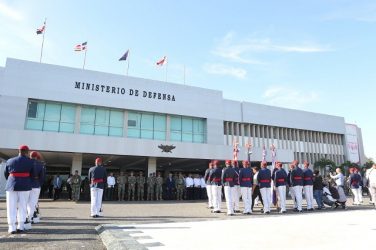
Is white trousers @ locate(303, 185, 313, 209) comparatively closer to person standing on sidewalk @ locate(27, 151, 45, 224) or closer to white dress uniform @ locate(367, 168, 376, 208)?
white dress uniform @ locate(367, 168, 376, 208)

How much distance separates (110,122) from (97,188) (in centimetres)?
1582

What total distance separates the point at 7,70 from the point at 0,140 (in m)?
6.01

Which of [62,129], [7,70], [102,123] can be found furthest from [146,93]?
[7,70]

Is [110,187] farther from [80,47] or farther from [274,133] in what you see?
[274,133]

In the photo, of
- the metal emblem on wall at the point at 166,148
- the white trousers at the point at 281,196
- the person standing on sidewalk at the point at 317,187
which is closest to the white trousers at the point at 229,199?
the white trousers at the point at 281,196

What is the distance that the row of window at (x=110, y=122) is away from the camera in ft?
78.5

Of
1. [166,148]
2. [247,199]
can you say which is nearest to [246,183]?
[247,199]

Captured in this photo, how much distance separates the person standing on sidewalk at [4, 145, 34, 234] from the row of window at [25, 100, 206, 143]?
17383mm

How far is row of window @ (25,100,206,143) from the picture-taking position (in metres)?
23.9

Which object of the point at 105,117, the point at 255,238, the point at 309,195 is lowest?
the point at 255,238

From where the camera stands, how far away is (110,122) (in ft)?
85.3

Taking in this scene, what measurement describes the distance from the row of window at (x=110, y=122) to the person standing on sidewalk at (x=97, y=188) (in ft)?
48.7

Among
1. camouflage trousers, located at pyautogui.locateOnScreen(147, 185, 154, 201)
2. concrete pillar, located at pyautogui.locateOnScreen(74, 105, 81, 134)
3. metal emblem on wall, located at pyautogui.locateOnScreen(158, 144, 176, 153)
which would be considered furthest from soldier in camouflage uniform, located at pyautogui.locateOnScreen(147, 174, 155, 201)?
concrete pillar, located at pyautogui.locateOnScreen(74, 105, 81, 134)

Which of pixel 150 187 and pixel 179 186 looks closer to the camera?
pixel 150 187
